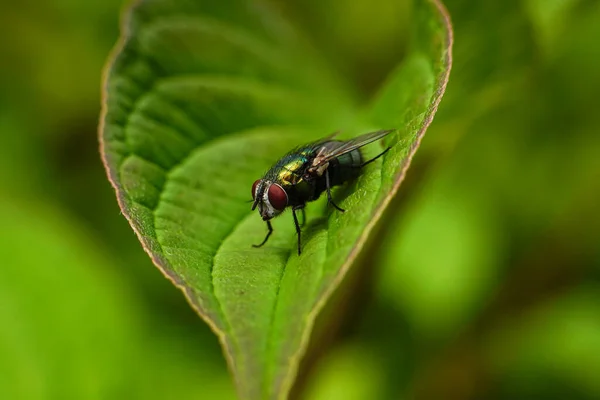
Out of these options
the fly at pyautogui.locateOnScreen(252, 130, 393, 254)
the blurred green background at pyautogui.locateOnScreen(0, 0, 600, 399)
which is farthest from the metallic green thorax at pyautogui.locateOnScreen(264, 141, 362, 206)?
the blurred green background at pyautogui.locateOnScreen(0, 0, 600, 399)

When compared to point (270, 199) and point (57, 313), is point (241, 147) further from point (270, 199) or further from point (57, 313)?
point (57, 313)

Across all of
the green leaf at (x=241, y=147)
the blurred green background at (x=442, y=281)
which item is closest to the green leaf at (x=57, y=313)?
the blurred green background at (x=442, y=281)

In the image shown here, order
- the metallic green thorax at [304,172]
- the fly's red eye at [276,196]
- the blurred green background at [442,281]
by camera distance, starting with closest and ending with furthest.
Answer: the fly's red eye at [276,196], the metallic green thorax at [304,172], the blurred green background at [442,281]

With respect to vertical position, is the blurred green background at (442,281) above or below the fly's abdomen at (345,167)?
below

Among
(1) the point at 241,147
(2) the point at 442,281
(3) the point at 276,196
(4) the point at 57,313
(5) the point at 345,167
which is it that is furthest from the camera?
(2) the point at 442,281

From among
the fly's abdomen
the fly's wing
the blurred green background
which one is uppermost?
the fly's wing

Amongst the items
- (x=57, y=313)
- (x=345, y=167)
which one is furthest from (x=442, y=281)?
(x=57, y=313)

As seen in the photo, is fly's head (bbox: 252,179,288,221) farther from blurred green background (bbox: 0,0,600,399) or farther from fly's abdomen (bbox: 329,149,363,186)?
blurred green background (bbox: 0,0,600,399)

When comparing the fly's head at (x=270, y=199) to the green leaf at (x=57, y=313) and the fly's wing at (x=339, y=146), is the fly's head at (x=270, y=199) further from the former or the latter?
the green leaf at (x=57, y=313)
